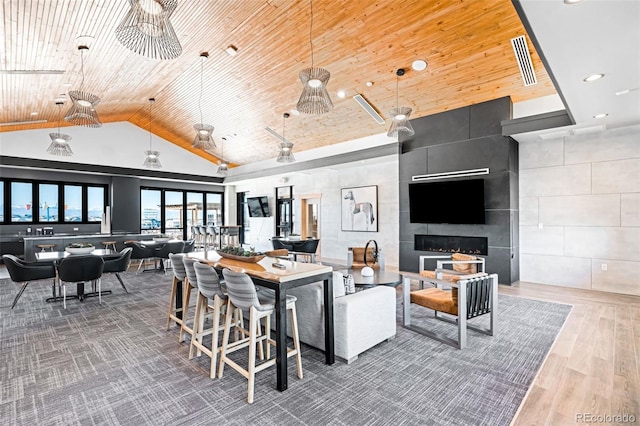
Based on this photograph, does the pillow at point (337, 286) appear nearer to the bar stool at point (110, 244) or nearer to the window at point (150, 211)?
the bar stool at point (110, 244)

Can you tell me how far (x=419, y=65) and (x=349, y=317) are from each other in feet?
Answer: 15.0

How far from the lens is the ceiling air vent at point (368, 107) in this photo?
6.51 meters

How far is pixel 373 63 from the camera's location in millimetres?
5516

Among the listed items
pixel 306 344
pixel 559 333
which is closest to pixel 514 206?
pixel 559 333

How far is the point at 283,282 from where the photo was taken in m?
2.49

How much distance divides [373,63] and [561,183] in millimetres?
4171

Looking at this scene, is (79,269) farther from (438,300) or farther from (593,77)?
(593,77)

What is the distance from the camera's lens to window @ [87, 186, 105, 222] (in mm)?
10273

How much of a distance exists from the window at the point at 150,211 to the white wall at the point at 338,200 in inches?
139

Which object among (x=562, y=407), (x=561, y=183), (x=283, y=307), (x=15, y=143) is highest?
(x=15, y=143)

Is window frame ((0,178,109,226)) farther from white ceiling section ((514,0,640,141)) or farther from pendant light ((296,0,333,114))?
white ceiling section ((514,0,640,141))

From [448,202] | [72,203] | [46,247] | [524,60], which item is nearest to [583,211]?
[448,202]

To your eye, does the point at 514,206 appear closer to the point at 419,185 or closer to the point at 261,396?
the point at 419,185

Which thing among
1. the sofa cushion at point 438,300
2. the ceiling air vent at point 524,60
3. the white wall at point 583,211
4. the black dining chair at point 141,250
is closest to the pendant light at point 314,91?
the sofa cushion at point 438,300
